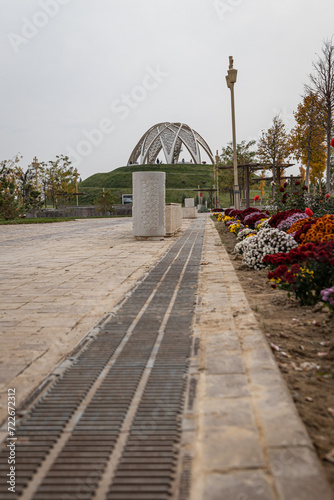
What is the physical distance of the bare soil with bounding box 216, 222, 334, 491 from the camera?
2.20 m

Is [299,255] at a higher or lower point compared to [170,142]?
lower

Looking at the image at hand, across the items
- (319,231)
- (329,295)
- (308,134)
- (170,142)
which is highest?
(170,142)

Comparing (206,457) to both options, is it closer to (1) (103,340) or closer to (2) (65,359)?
(2) (65,359)

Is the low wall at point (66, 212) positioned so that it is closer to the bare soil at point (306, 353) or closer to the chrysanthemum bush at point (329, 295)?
the bare soil at point (306, 353)

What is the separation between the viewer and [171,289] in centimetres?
554

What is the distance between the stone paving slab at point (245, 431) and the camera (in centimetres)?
166

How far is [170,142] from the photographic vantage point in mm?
94188

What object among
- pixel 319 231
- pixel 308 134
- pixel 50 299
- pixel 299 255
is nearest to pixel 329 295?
pixel 299 255

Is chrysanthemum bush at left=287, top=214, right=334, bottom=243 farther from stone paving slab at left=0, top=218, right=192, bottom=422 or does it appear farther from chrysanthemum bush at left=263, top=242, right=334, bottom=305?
stone paving slab at left=0, top=218, right=192, bottom=422

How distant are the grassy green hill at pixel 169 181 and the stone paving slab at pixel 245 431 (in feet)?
201

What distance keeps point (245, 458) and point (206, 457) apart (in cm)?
15

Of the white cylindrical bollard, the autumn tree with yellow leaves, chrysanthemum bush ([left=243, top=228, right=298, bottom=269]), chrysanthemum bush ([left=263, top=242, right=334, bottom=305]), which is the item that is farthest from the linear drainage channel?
the autumn tree with yellow leaves

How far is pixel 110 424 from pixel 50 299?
3115mm

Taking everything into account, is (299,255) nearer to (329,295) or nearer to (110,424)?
(329,295)
